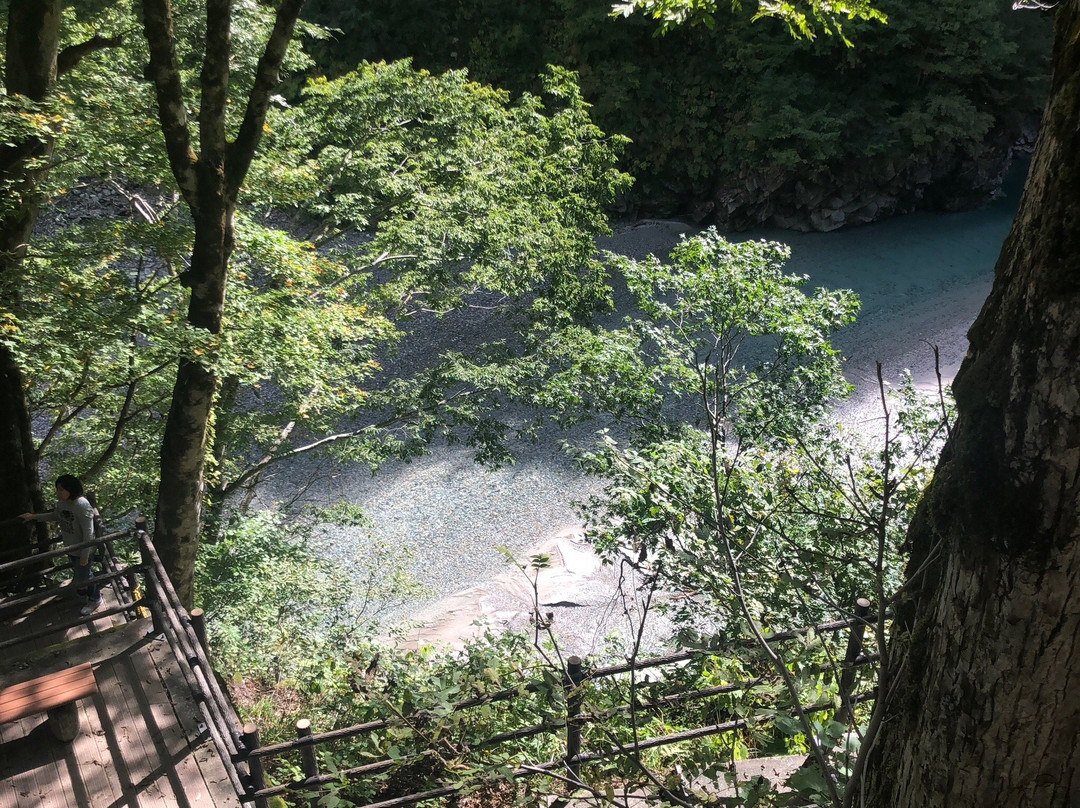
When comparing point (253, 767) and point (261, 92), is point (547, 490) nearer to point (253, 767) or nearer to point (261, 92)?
point (261, 92)

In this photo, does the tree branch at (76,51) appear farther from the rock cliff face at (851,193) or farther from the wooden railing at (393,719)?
the rock cliff face at (851,193)

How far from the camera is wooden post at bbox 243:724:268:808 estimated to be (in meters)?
3.52

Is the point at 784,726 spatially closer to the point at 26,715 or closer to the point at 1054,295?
the point at 1054,295

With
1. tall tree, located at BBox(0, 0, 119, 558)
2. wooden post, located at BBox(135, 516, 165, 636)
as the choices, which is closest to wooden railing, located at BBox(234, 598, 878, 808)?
wooden post, located at BBox(135, 516, 165, 636)

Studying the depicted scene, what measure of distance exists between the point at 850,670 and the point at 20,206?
5975 millimetres

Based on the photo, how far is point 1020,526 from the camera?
1526mm

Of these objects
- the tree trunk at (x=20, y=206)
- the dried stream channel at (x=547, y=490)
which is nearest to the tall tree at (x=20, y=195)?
the tree trunk at (x=20, y=206)

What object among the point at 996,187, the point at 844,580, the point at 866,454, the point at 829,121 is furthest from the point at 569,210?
the point at 996,187

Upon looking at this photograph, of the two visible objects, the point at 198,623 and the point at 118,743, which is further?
the point at 198,623

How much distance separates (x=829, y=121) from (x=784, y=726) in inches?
796

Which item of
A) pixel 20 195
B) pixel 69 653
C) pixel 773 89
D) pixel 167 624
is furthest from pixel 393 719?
pixel 773 89

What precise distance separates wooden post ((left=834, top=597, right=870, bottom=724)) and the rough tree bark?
434 cm

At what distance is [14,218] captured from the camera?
570 centimetres

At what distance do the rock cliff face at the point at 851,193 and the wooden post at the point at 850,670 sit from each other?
64.9 ft
